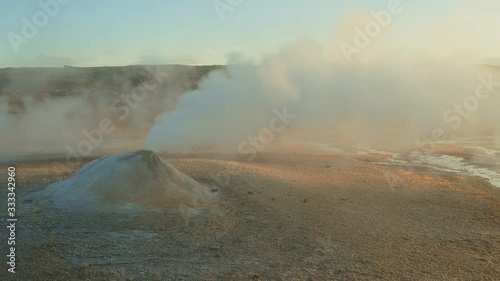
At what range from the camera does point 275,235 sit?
906 cm

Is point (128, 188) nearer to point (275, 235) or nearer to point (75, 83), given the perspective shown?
point (275, 235)

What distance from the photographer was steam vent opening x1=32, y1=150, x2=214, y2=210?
1010 centimetres

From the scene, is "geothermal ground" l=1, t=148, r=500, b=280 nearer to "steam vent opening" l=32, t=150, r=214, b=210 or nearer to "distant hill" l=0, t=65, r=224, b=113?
"steam vent opening" l=32, t=150, r=214, b=210

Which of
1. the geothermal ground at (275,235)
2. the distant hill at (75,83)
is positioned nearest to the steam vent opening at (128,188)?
the geothermal ground at (275,235)

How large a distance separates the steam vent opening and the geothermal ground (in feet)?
1.17

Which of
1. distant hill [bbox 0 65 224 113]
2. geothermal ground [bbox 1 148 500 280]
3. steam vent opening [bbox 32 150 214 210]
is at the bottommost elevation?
geothermal ground [bbox 1 148 500 280]

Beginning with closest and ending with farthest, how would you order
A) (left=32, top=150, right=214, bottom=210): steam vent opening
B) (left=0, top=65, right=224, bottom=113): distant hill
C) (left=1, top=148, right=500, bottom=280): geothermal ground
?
(left=1, top=148, right=500, bottom=280): geothermal ground
(left=32, top=150, right=214, bottom=210): steam vent opening
(left=0, top=65, right=224, bottom=113): distant hill

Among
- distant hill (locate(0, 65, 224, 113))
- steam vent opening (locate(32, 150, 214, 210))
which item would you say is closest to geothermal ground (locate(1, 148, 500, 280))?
steam vent opening (locate(32, 150, 214, 210))

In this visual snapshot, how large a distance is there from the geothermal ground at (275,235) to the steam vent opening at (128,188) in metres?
0.36

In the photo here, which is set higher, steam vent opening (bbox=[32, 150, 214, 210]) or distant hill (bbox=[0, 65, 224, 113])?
distant hill (bbox=[0, 65, 224, 113])

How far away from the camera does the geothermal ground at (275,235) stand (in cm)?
743

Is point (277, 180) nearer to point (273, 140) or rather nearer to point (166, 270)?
point (166, 270)

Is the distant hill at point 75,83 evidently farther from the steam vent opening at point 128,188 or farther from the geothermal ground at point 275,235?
the geothermal ground at point 275,235

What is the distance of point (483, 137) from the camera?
1008 inches
